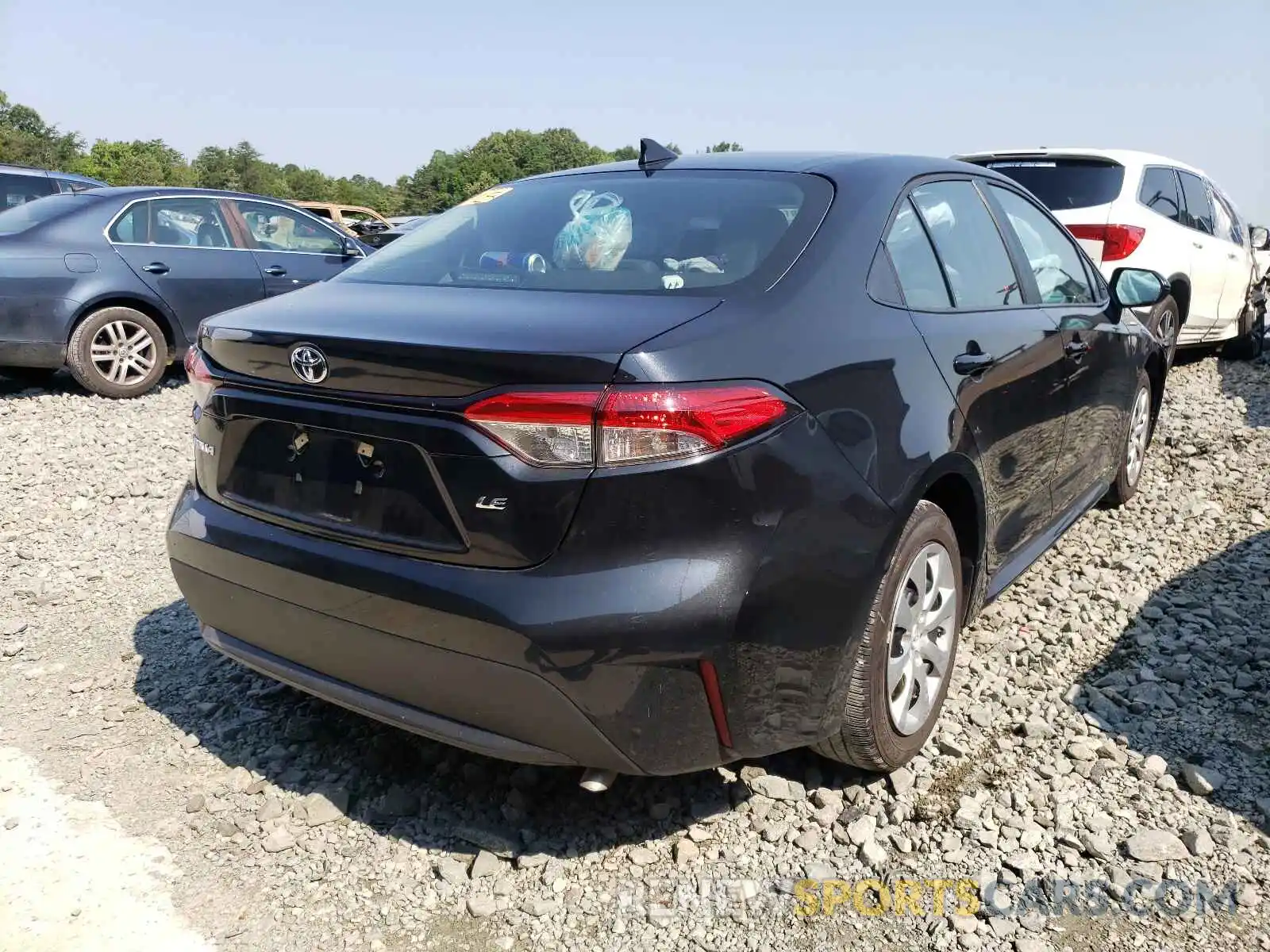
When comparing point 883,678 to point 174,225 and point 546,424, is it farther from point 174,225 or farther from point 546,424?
point 174,225

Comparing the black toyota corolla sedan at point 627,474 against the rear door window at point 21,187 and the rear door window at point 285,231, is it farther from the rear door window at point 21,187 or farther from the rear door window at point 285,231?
the rear door window at point 21,187

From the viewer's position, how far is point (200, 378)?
260cm

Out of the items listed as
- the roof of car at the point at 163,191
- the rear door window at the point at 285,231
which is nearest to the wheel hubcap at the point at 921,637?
the roof of car at the point at 163,191

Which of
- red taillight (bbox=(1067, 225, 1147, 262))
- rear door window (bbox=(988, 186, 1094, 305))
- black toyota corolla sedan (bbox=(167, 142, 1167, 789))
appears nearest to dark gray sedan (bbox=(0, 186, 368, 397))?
black toyota corolla sedan (bbox=(167, 142, 1167, 789))

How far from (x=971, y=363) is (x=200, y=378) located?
2.07 metres

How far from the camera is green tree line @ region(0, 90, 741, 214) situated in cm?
7506

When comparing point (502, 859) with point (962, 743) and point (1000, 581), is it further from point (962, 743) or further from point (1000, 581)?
point (1000, 581)

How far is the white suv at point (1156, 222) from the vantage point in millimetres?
6691

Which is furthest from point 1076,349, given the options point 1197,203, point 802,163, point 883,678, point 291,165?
point 291,165

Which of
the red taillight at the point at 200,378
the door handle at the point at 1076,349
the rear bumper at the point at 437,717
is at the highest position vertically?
the red taillight at the point at 200,378

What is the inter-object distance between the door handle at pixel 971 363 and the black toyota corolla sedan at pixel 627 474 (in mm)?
12

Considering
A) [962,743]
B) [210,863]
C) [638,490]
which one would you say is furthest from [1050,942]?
[210,863]

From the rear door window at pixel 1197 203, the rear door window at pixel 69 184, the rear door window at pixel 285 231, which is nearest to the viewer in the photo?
the rear door window at pixel 1197 203

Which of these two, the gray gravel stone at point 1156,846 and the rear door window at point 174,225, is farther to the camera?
the rear door window at point 174,225
